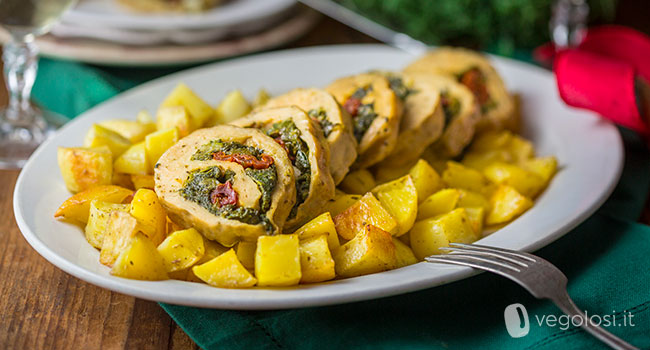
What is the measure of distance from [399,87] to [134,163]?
3.85ft

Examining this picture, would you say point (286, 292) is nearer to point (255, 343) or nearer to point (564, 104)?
point (255, 343)

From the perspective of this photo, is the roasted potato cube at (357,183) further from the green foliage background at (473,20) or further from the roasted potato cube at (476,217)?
the green foliage background at (473,20)

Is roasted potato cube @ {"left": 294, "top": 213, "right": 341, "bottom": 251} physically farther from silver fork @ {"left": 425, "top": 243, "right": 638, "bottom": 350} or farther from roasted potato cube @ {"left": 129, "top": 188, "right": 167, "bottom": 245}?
roasted potato cube @ {"left": 129, "top": 188, "right": 167, "bottom": 245}

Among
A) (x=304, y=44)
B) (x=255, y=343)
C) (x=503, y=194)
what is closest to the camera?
(x=255, y=343)

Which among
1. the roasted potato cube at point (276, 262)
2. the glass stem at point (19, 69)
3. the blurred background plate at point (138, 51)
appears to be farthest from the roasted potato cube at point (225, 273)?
the blurred background plate at point (138, 51)

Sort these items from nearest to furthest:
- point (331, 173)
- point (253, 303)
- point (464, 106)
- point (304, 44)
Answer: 1. point (253, 303)
2. point (331, 173)
3. point (464, 106)
4. point (304, 44)

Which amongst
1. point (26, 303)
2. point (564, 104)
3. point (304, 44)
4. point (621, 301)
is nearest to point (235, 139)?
point (26, 303)

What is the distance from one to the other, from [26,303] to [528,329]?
59.5 inches

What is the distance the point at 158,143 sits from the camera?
8.38 feet

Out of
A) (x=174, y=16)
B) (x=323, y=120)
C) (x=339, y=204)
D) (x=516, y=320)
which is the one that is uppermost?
(x=323, y=120)

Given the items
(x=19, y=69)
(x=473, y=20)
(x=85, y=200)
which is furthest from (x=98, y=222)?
(x=473, y=20)

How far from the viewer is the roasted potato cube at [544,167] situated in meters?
2.90

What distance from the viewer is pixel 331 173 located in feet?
8.10

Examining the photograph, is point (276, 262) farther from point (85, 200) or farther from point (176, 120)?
point (176, 120)
